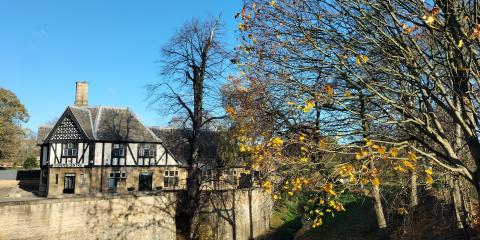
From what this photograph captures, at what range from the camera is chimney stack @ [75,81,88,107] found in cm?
3841

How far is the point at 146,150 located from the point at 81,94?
850cm

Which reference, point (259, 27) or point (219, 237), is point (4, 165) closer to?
point (219, 237)

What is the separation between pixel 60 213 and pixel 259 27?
16297 mm

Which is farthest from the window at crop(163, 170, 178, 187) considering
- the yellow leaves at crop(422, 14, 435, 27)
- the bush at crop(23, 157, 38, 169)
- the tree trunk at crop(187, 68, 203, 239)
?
the yellow leaves at crop(422, 14, 435, 27)

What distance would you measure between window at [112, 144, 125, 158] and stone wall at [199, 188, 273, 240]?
43.1ft

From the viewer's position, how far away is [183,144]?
42.2 meters

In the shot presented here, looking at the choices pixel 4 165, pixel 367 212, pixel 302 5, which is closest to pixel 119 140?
pixel 367 212

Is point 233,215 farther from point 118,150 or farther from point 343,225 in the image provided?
point 118,150


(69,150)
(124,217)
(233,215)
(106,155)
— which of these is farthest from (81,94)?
(233,215)

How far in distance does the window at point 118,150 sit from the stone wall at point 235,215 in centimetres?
1314

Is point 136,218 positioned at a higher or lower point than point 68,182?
lower

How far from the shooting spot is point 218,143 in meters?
37.0

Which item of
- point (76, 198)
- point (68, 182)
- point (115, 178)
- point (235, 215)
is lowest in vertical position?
point (235, 215)

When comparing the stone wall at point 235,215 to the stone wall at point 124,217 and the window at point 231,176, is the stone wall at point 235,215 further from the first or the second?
the window at point 231,176
